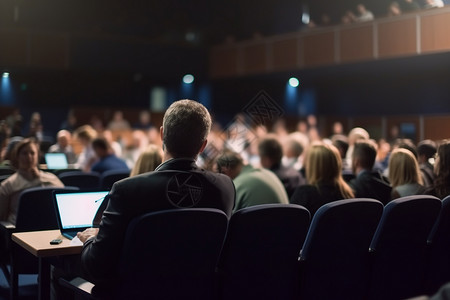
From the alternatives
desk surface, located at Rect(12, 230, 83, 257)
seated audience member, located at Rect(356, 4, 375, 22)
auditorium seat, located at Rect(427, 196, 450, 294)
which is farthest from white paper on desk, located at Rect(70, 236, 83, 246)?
seated audience member, located at Rect(356, 4, 375, 22)

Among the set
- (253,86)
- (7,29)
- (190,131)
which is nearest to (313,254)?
(190,131)

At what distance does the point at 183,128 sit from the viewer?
230 cm

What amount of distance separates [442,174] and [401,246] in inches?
38.9

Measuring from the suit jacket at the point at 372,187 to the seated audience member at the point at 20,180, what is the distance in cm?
234

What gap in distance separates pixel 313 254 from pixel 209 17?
39.2 feet

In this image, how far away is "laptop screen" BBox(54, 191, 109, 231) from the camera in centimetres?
279

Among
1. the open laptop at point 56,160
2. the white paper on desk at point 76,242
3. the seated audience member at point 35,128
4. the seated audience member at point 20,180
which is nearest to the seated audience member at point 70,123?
the seated audience member at point 35,128

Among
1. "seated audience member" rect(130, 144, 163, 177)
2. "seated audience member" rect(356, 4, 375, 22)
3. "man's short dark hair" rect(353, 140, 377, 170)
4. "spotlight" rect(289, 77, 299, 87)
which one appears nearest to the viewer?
"seated audience member" rect(130, 144, 163, 177)

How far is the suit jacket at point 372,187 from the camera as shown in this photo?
4051mm

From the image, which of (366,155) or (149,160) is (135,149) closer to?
(149,160)

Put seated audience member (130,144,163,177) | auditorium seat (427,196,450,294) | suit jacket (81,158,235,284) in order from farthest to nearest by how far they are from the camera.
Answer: seated audience member (130,144,163,177) → auditorium seat (427,196,450,294) → suit jacket (81,158,235,284)

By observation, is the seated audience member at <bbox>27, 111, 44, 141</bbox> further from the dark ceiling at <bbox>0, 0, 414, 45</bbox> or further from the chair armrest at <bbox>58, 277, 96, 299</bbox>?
the chair armrest at <bbox>58, 277, 96, 299</bbox>

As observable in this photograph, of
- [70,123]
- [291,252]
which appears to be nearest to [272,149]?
[291,252]

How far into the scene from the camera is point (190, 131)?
2309 millimetres
